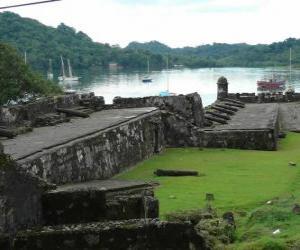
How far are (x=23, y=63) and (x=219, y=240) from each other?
150ft

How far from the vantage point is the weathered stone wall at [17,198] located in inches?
266

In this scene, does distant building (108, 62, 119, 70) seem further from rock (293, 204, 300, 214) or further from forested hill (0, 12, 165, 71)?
rock (293, 204, 300, 214)

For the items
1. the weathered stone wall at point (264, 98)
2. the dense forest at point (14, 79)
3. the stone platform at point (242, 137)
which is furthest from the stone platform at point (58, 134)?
the dense forest at point (14, 79)

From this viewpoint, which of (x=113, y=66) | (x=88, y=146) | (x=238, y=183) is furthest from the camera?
(x=113, y=66)

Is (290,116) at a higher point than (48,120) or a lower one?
lower

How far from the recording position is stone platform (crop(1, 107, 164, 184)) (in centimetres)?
1305

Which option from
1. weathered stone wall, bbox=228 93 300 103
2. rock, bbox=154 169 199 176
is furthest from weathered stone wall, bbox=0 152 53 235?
weathered stone wall, bbox=228 93 300 103

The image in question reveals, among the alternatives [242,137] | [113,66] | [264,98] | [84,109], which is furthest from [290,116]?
[113,66]

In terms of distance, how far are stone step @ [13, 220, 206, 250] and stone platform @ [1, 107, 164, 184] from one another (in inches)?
151

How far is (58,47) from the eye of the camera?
140750 mm

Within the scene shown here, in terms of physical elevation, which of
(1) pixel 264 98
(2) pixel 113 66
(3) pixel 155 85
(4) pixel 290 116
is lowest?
(3) pixel 155 85

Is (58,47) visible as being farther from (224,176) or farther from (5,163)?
(5,163)

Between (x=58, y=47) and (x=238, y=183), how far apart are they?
5101 inches

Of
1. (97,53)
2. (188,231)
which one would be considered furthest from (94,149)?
(97,53)
